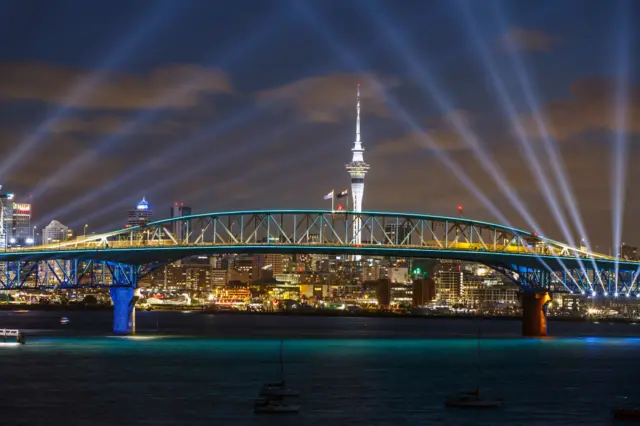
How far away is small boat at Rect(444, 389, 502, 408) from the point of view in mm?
81625

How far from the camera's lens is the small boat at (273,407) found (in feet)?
253

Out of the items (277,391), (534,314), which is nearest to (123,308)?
(534,314)

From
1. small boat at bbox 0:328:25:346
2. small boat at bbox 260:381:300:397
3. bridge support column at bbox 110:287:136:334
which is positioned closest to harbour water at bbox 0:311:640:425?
small boat at bbox 260:381:300:397

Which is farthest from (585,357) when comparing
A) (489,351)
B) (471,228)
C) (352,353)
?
(471,228)

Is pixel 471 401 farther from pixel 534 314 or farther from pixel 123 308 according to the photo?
pixel 534 314

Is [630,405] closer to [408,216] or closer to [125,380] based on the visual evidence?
[125,380]

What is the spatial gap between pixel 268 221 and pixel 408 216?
19.8 metres

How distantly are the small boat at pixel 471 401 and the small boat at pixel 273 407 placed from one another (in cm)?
1135

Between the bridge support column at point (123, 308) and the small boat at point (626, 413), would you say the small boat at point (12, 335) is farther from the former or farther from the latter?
the small boat at point (626, 413)

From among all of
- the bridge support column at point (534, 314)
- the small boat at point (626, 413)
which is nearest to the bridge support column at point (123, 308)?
the bridge support column at point (534, 314)

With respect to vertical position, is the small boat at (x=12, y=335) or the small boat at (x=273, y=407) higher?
the small boat at (x=12, y=335)

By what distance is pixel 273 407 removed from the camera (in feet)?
253

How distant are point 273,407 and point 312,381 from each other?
22667 millimetres

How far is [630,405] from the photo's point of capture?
3334 inches
